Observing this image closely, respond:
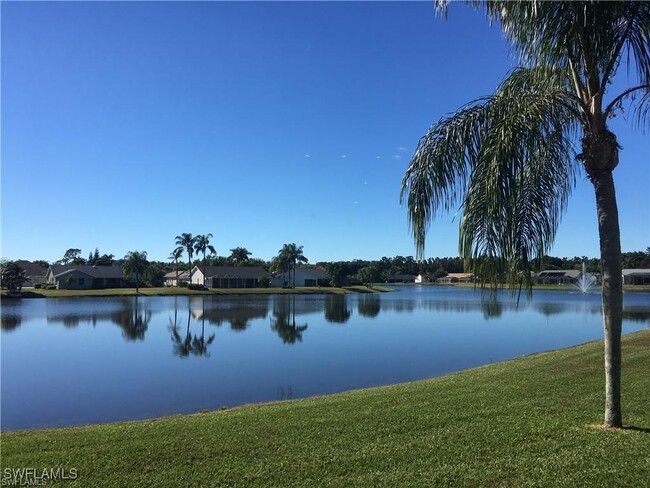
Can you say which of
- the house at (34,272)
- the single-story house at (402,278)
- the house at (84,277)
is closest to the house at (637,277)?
the single-story house at (402,278)

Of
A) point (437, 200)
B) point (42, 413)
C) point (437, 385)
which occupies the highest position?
point (437, 200)

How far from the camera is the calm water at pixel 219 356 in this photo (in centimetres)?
1488

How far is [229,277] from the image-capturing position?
95562 mm

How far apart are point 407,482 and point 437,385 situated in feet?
22.3

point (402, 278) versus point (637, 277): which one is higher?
point (637, 277)

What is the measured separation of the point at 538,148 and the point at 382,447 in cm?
449

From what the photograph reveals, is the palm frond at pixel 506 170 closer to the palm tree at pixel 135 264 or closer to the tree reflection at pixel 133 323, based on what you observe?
the tree reflection at pixel 133 323

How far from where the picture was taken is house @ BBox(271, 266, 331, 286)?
110 m

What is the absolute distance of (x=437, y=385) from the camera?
1179 centimetres

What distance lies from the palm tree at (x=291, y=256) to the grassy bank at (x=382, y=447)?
320ft

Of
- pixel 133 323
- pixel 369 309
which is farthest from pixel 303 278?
pixel 133 323

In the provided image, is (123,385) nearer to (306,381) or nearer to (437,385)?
(306,381)

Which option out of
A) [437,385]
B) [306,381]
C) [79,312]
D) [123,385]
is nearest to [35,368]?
[123,385]

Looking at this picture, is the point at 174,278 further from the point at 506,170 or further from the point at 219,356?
the point at 506,170
